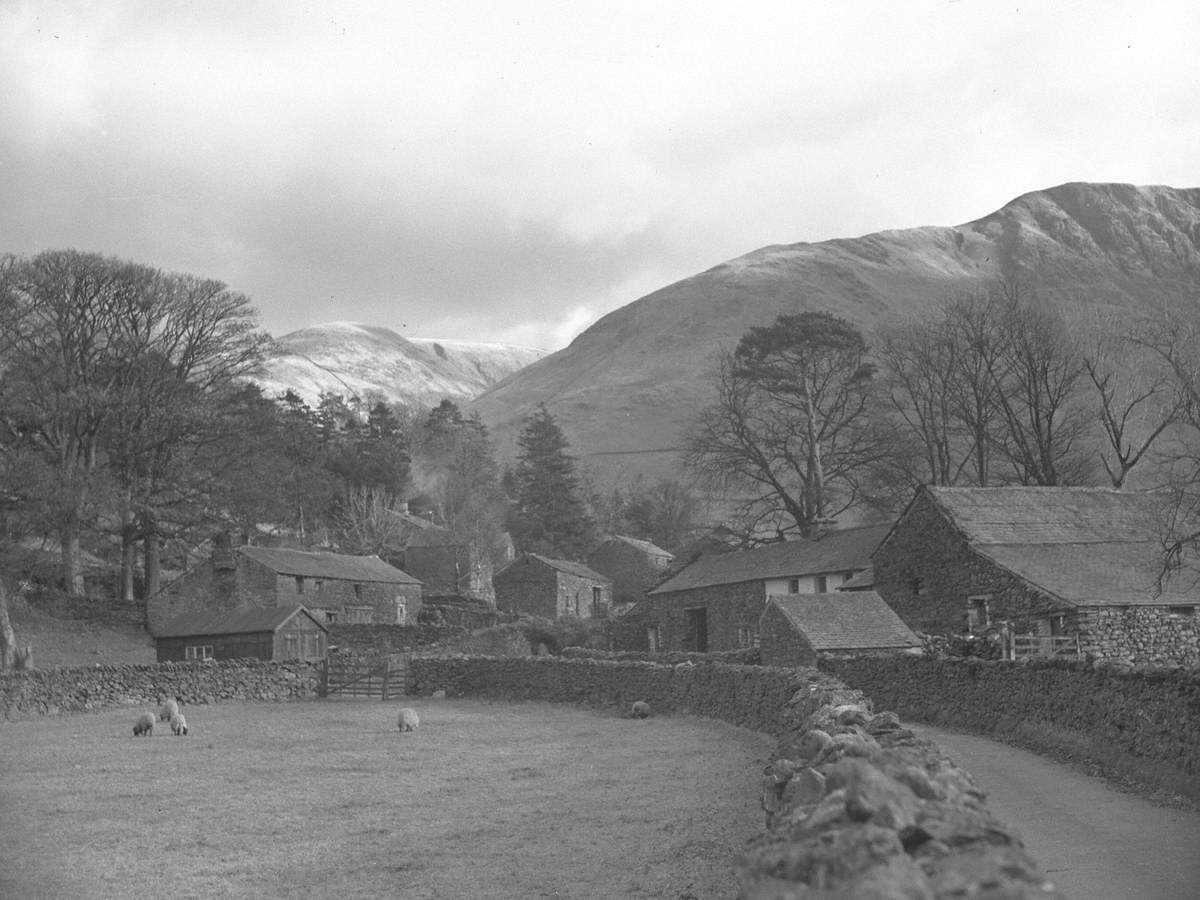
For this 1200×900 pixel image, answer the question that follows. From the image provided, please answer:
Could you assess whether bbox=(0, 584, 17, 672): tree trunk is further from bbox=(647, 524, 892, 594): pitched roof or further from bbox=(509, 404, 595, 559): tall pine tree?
bbox=(509, 404, 595, 559): tall pine tree

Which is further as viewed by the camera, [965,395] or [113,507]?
[965,395]

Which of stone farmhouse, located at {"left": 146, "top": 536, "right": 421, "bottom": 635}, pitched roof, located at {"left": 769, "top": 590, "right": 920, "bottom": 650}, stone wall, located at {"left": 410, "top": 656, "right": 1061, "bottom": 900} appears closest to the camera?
stone wall, located at {"left": 410, "top": 656, "right": 1061, "bottom": 900}

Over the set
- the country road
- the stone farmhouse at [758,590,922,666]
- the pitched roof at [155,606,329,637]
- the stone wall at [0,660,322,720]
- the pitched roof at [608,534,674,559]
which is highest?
the pitched roof at [608,534,674,559]

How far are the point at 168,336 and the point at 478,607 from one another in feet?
94.4

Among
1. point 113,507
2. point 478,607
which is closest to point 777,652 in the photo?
point 113,507

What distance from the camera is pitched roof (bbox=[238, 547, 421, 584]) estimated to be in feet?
217

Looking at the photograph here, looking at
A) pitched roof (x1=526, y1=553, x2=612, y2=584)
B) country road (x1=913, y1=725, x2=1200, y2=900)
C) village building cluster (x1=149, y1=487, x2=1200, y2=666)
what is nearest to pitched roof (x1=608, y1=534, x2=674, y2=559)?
pitched roof (x1=526, y1=553, x2=612, y2=584)

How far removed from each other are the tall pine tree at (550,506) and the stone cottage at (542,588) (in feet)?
51.8

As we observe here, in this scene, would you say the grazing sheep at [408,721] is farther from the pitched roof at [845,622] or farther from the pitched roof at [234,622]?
the pitched roof at [234,622]

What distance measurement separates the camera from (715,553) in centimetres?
6750

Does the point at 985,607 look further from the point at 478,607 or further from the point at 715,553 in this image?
the point at 478,607

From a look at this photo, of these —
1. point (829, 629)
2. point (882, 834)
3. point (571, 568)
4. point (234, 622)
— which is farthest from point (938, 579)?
point (882, 834)

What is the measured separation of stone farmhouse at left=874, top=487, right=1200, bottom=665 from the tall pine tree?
53505mm

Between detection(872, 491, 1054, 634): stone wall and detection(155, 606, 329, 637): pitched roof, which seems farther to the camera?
detection(155, 606, 329, 637): pitched roof
